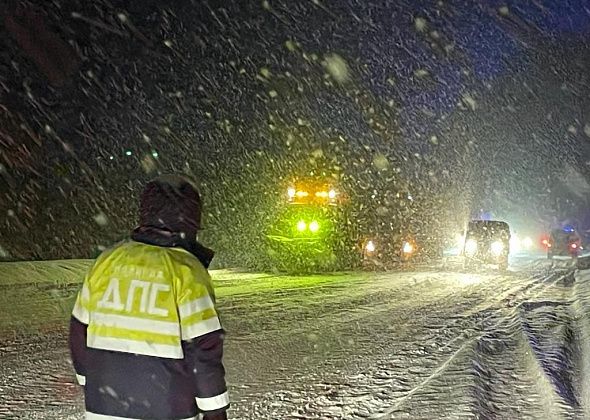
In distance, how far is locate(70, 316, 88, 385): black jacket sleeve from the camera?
295cm

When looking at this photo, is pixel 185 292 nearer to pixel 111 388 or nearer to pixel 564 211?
pixel 111 388

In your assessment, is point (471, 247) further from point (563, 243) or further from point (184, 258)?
point (184, 258)

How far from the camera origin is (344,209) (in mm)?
24219

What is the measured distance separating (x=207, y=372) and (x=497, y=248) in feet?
83.1

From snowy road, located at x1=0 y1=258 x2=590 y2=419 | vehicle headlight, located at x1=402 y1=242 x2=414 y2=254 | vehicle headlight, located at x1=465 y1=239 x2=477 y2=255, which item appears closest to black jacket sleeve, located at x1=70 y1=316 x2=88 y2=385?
snowy road, located at x1=0 y1=258 x2=590 y2=419

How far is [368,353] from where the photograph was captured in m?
8.63

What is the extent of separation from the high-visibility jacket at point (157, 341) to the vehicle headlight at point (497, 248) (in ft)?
82.2

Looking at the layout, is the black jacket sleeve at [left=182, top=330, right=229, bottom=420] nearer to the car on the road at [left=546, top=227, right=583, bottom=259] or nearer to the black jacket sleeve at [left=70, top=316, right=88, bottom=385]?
the black jacket sleeve at [left=70, top=316, right=88, bottom=385]

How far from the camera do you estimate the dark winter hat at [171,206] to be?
2.88 metres

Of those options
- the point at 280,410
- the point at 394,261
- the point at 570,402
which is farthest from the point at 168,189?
the point at 394,261

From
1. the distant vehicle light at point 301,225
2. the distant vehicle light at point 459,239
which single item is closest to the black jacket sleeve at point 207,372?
the distant vehicle light at point 301,225

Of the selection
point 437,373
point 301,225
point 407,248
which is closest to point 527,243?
point 407,248

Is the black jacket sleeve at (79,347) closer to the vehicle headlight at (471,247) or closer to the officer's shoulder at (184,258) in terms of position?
the officer's shoulder at (184,258)

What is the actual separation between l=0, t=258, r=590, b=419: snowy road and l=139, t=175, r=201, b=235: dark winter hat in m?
3.41
